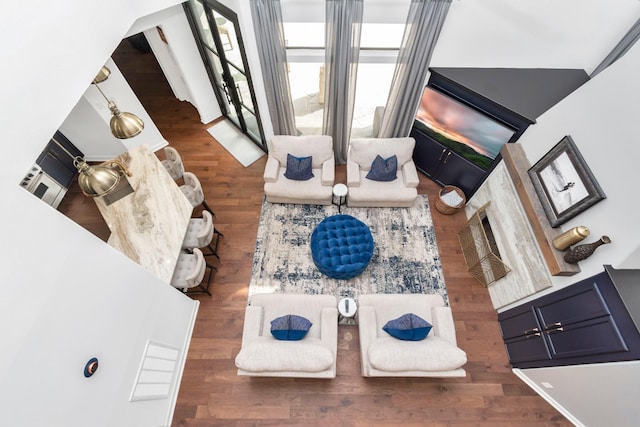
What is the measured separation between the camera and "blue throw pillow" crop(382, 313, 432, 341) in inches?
136

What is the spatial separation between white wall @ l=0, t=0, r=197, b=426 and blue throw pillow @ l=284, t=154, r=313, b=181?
2706 millimetres

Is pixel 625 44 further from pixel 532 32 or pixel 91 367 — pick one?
pixel 91 367

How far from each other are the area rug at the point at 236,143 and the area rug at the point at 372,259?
1217 mm

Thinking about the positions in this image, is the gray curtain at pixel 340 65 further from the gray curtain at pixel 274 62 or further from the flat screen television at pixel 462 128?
the flat screen television at pixel 462 128

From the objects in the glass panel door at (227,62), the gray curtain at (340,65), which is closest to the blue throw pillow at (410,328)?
the gray curtain at (340,65)

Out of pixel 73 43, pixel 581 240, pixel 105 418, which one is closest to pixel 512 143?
pixel 581 240

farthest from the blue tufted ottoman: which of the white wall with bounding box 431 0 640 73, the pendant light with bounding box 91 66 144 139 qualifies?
the white wall with bounding box 431 0 640 73

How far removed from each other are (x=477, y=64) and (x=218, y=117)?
16.4 ft

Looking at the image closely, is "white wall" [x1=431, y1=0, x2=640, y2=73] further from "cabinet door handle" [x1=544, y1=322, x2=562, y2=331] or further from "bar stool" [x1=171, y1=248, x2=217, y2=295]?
"bar stool" [x1=171, y1=248, x2=217, y2=295]

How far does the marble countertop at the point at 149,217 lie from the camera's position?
373cm

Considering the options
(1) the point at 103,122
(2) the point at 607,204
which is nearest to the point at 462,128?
(2) the point at 607,204

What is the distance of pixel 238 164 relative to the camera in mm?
5914

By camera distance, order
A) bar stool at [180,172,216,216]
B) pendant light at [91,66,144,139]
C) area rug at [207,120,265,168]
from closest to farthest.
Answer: pendant light at [91,66,144,139]
bar stool at [180,172,216,216]
area rug at [207,120,265,168]

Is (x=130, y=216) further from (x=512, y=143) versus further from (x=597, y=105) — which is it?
(x=597, y=105)
